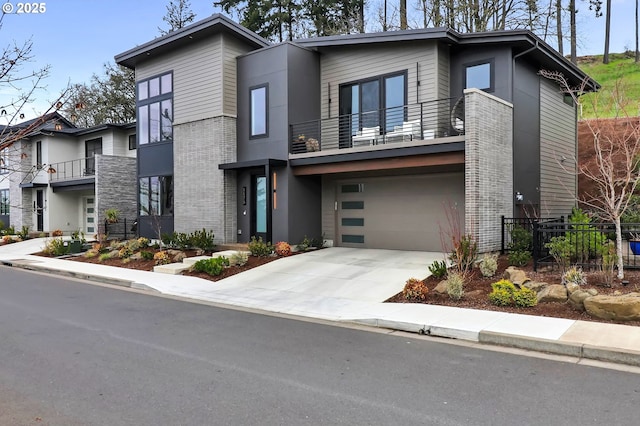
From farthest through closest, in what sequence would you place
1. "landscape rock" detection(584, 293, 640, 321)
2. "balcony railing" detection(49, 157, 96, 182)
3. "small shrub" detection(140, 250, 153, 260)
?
1. "balcony railing" detection(49, 157, 96, 182)
2. "small shrub" detection(140, 250, 153, 260)
3. "landscape rock" detection(584, 293, 640, 321)

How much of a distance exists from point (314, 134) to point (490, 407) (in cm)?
1354

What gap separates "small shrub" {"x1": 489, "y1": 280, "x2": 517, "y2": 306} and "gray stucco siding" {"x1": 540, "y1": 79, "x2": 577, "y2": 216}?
25.4 ft

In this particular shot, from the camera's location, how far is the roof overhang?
17281 millimetres

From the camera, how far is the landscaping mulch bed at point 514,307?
8172mm

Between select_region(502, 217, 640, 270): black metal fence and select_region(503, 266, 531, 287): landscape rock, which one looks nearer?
select_region(503, 266, 531, 287): landscape rock

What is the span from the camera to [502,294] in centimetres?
884

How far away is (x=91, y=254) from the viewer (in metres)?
19.0

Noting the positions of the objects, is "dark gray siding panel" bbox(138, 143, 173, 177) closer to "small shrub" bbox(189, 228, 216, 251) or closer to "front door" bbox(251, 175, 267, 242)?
"small shrub" bbox(189, 228, 216, 251)

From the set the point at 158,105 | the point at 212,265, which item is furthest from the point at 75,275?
the point at 158,105

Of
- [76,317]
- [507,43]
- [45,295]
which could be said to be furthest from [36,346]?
[507,43]

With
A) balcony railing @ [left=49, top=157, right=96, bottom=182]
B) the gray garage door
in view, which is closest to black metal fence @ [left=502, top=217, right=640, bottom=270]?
the gray garage door

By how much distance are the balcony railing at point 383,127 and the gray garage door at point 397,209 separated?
1.42 metres

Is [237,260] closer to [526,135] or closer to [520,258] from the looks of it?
[520,258]

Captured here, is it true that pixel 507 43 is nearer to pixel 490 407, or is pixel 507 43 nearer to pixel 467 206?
pixel 467 206
